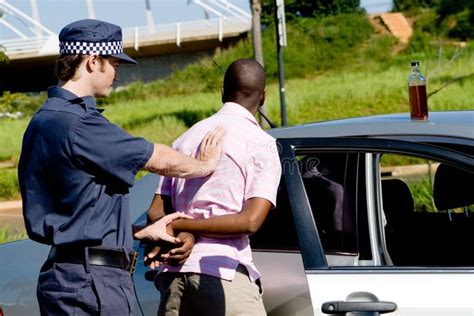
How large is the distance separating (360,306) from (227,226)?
1.80 ft

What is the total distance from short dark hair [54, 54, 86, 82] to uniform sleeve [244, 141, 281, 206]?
0.66 metres

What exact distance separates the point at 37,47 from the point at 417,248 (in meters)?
46.0

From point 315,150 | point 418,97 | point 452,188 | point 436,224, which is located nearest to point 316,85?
point 436,224

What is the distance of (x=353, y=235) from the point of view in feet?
12.7

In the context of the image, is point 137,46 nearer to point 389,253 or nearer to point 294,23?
point 294,23

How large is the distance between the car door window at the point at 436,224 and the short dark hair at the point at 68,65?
1.56m

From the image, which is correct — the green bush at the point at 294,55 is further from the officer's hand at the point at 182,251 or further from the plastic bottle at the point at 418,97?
the officer's hand at the point at 182,251

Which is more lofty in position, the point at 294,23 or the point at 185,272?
the point at 294,23

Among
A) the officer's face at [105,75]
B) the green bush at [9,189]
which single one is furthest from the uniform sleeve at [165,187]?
the green bush at [9,189]

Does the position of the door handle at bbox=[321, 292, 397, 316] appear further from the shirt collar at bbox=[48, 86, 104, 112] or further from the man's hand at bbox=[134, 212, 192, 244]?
the shirt collar at bbox=[48, 86, 104, 112]

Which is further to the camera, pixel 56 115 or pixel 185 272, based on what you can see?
pixel 185 272

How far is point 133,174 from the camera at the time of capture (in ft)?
10.4

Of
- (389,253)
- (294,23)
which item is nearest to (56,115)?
(389,253)

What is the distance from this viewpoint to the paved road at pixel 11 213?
526 inches
